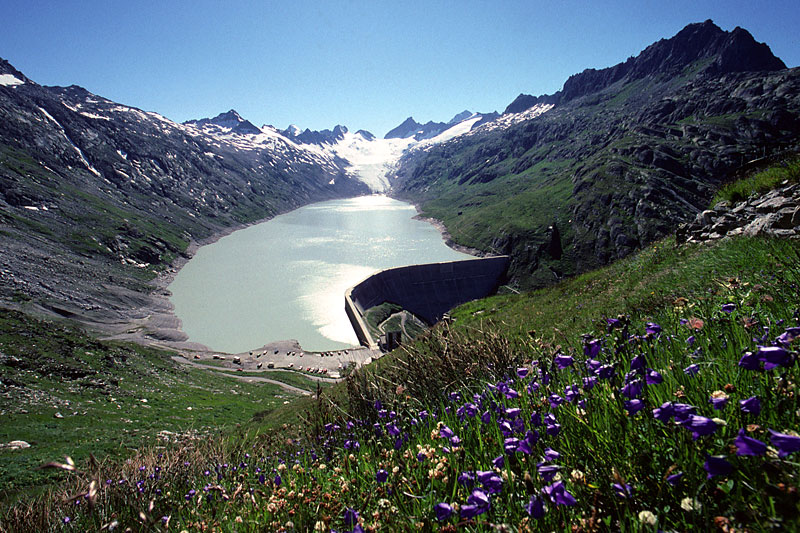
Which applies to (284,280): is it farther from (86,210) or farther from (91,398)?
(86,210)

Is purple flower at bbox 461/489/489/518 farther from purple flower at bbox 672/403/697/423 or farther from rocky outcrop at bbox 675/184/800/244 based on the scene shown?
rocky outcrop at bbox 675/184/800/244

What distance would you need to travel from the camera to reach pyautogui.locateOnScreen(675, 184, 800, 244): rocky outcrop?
Result: 1071cm

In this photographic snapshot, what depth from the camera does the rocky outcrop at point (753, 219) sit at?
10.7 metres

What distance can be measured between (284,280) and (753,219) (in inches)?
3625

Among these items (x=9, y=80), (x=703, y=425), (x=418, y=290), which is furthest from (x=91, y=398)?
(x=9, y=80)

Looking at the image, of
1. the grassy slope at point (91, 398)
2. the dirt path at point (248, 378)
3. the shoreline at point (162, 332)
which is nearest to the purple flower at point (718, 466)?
the grassy slope at point (91, 398)

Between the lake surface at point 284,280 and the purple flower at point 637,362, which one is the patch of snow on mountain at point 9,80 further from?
the purple flower at point 637,362

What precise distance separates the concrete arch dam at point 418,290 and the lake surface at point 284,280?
4.26m

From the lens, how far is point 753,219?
526 inches

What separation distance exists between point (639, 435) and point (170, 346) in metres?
67.6

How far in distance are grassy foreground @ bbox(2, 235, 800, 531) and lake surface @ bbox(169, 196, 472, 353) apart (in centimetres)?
5725

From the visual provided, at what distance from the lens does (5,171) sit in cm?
10675

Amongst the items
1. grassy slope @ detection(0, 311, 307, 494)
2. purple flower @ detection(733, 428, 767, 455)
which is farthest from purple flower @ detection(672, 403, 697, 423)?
grassy slope @ detection(0, 311, 307, 494)

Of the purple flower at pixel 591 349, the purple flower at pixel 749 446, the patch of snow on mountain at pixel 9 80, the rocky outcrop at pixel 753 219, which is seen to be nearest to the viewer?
the purple flower at pixel 749 446
